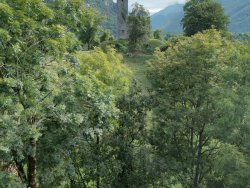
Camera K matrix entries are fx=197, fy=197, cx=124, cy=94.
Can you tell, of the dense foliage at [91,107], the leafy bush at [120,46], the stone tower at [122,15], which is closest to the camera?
the dense foliage at [91,107]

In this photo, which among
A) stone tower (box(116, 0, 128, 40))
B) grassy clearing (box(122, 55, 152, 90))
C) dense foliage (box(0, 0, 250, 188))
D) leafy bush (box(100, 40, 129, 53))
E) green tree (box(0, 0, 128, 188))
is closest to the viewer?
green tree (box(0, 0, 128, 188))

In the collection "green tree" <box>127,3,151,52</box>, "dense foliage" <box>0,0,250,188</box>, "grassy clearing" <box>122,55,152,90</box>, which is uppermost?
"green tree" <box>127,3,151,52</box>

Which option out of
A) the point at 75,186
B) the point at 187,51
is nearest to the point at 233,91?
the point at 187,51

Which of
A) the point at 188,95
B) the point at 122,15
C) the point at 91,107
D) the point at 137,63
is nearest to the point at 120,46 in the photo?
the point at 137,63

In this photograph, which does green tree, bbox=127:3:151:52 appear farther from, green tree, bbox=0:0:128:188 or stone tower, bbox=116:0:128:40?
green tree, bbox=0:0:128:188

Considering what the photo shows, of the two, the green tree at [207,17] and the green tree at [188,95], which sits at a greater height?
the green tree at [207,17]

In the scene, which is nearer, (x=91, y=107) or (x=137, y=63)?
(x=91, y=107)

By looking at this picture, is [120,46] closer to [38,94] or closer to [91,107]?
[91,107]

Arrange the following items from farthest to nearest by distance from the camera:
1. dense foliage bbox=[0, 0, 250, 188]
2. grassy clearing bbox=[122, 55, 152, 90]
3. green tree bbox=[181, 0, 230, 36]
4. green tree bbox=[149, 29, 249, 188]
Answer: green tree bbox=[181, 0, 230, 36] → grassy clearing bbox=[122, 55, 152, 90] → green tree bbox=[149, 29, 249, 188] → dense foliage bbox=[0, 0, 250, 188]

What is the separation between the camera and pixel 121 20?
161 feet

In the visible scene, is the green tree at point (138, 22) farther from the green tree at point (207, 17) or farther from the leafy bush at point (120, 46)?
the green tree at point (207, 17)

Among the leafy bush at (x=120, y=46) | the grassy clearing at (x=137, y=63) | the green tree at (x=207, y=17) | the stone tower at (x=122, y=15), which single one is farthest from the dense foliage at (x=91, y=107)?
the stone tower at (x=122, y=15)

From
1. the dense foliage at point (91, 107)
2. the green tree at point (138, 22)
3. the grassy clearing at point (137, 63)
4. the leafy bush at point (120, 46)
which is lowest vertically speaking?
the dense foliage at point (91, 107)

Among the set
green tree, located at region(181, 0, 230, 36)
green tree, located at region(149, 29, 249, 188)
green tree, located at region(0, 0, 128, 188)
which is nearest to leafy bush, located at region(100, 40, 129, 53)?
green tree, located at region(181, 0, 230, 36)
